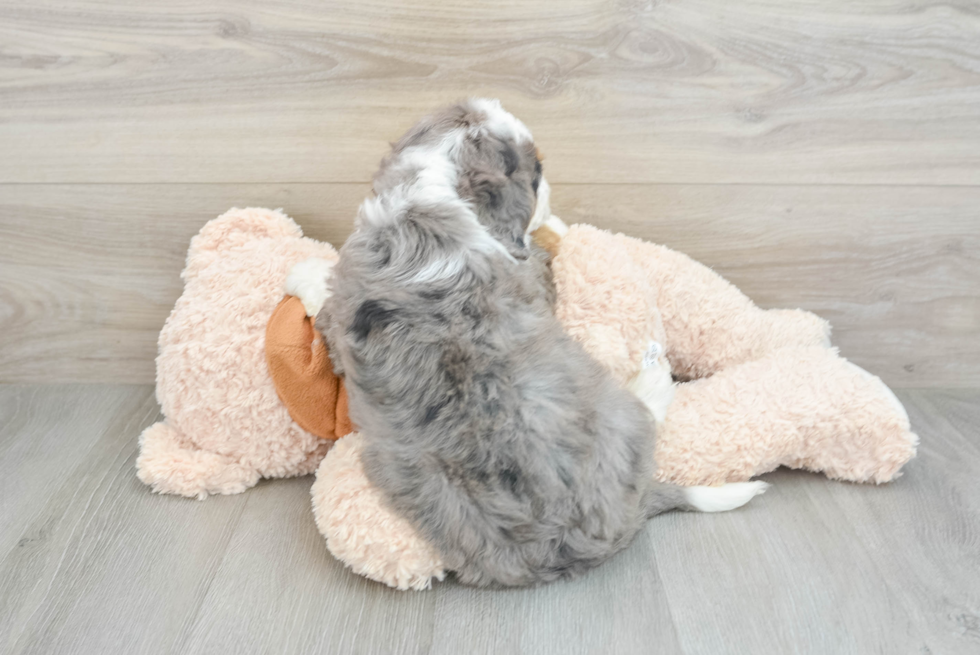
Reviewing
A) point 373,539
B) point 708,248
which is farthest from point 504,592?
point 708,248

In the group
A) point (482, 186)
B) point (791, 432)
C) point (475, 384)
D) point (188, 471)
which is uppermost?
point (482, 186)

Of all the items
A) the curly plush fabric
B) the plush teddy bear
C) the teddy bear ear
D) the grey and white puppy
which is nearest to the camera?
the grey and white puppy

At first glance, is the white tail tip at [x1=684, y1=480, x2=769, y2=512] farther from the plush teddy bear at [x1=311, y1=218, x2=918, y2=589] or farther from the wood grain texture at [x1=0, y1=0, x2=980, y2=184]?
the wood grain texture at [x1=0, y1=0, x2=980, y2=184]

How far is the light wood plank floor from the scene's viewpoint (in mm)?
934

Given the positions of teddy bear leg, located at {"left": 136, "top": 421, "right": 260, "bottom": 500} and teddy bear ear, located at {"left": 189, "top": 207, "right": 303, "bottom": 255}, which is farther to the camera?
teddy bear ear, located at {"left": 189, "top": 207, "right": 303, "bottom": 255}

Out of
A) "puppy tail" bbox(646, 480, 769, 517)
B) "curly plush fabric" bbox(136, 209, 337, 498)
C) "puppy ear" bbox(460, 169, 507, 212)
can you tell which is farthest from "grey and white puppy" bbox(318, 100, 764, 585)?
"curly plush fabric" bbox(136, 209, 337, 498)

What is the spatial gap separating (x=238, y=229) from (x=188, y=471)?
449 millimetres

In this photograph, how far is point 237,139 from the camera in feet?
4.30

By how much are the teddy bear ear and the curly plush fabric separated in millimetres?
35

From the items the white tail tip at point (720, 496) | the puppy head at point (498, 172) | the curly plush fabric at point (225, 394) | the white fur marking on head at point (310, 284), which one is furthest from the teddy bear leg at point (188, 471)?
the white tail tip at point (720, 496)

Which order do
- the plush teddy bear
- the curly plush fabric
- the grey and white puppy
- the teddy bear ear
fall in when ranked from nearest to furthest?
the grey and white puppy → the plush teddy bear → the curly plush fabric → the teddy bear ear

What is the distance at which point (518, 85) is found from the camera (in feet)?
4.13

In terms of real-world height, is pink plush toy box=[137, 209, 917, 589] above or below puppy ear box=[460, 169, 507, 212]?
below

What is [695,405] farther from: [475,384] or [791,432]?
[475,384]
